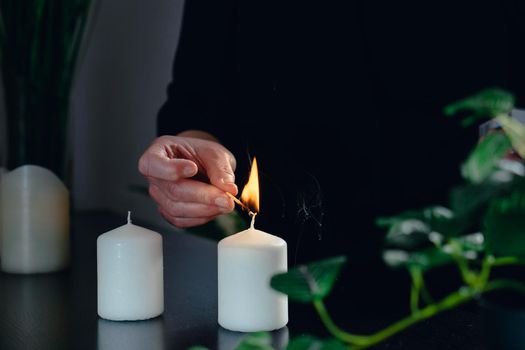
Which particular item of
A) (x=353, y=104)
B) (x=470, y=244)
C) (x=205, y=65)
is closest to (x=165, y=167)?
(x=353, y=104)

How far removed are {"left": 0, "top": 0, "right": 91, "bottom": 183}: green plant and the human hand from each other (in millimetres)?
275

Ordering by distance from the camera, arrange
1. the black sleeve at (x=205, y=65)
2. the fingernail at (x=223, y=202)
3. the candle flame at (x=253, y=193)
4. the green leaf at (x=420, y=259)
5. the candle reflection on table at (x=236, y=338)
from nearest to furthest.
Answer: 1. the green leaf at (x=420, y=259)
2. the candle reflection on table at (x=236, y=338)
3. the candle flame at (x=253, y=193)
4. the fingernail at (x=223, y=202)
5. the black sleeve at (x=205, y=65)

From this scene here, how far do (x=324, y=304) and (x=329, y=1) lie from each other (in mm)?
665

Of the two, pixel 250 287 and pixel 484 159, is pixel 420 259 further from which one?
pixel 250 287

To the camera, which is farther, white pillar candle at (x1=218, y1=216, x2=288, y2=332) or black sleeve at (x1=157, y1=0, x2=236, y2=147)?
black sleeve at (x1=157, y1=0, x2=236, y2=147)

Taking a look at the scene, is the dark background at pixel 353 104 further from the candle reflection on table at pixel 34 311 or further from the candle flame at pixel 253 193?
the candle reflection on table at pixel 34 311

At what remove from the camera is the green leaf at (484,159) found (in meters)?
0.48

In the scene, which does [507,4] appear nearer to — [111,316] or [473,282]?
[111,316]

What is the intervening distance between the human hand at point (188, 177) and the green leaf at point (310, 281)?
536 millimetres

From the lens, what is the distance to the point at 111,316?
0.98 meters

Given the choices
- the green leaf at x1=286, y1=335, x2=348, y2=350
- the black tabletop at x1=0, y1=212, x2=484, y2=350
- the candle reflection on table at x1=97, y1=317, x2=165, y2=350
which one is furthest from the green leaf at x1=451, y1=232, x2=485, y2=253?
the candle reflection on table at x1=97, y1=317, x2=165, y2=350

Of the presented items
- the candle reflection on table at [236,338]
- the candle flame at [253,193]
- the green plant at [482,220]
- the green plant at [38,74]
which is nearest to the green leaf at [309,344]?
the green plant at [482,220]

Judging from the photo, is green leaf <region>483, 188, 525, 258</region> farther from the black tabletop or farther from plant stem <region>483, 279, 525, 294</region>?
the black tabletop

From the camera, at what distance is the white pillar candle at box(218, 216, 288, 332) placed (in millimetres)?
918
